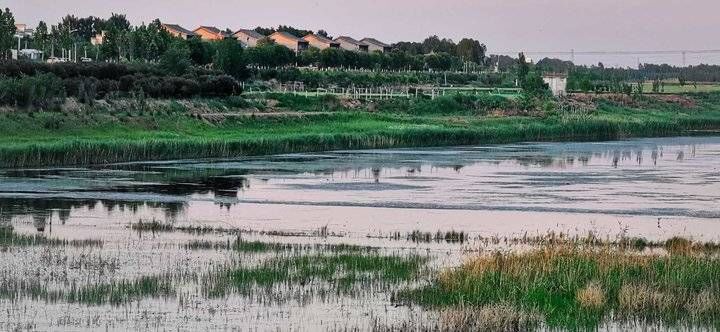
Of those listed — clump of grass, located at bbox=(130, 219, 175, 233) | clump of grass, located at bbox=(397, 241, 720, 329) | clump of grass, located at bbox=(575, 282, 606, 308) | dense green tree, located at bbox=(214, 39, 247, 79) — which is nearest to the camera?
clump of grass, located at bbox=(397, 241, 720, 329)

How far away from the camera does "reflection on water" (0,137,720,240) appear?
40.8 meters

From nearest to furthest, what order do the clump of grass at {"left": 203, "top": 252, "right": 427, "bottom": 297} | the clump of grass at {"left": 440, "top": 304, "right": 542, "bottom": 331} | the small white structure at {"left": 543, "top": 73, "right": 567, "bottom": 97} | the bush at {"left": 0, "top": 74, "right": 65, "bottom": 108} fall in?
the clump of grass at {"left": 440, "top": 304, "right": 542, "bottom": 331}
the clump of grass at {"left": 203, "top": 252, "right": 427, "bottom": 297}
the bush at {"left": 0, "top": 74, "right": 65, "bottom": 108}
the small white structure at {"left": 543, "top": 73, "right": 567, "bottom": 97}

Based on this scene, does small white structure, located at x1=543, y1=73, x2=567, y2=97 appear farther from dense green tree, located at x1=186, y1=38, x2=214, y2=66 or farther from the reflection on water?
the reflection on water

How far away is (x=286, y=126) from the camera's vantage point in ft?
293

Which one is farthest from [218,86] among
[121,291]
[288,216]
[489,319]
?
[489,319]

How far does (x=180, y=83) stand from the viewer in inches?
3526

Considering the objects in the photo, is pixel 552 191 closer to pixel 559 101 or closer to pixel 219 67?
pixel 219 67

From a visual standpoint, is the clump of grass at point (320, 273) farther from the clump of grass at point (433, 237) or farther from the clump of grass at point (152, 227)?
the clump of grass at point (152, 227)

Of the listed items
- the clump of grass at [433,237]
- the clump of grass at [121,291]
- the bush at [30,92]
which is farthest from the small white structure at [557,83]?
the clump of grass at [121,291]

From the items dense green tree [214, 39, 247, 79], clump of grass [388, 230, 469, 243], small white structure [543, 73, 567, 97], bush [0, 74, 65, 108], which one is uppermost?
dense green tree [214, 39, 247, 79]

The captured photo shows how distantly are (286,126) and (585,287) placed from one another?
217ft

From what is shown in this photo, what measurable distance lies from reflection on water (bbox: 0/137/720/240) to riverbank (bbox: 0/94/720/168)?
264 centimetres

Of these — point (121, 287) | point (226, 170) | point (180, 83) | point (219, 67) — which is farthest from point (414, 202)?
point (219, 67)

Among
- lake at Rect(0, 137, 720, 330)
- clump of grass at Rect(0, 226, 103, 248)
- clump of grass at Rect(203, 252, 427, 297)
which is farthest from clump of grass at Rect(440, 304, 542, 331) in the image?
clump of grass at Rect(0, 226, 103, 248)
